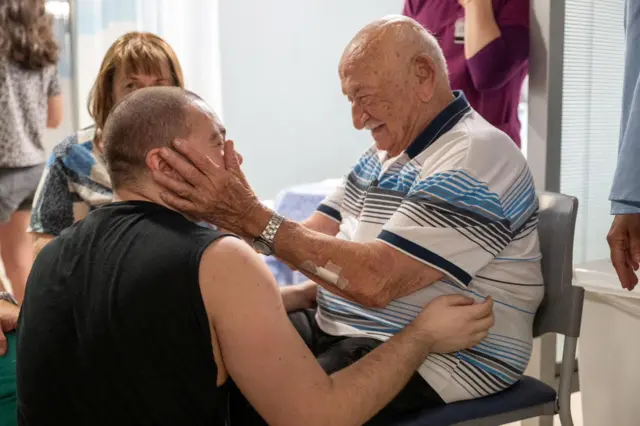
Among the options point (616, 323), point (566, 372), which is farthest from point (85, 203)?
point (616, 323)

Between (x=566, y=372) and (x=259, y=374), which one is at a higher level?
(x=259, y=374)

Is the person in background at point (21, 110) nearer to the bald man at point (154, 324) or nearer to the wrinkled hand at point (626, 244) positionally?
the bald man at point (154, 324)

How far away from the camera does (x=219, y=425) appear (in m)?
1.13

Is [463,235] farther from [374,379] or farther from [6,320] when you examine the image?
[6,320]

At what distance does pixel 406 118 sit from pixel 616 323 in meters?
0.84

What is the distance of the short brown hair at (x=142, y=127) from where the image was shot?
1.17 metres

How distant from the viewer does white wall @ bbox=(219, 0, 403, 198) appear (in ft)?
14.3

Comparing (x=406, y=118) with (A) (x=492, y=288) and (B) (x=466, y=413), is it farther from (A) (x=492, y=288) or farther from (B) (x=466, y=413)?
(B) (x=466, y=413)

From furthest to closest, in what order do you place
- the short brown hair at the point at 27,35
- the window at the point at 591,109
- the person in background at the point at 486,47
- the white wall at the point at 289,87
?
1. the white wall at the point at 289,87
2. the short brown hair at the point at 27,35
3. the window at the point at 591,109
4. the person in background at the point at 486,47

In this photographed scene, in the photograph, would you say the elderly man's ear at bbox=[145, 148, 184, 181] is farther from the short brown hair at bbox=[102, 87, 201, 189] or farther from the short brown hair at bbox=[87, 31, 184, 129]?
the short brown hair at bbox=[87, 31, 184, 129]

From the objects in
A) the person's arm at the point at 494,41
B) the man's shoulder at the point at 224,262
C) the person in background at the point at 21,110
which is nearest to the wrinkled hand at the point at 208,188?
the man's shoulder at the point at 224,262

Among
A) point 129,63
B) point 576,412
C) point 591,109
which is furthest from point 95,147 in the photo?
point 576,412

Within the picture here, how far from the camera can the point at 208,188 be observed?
1239 millimetres

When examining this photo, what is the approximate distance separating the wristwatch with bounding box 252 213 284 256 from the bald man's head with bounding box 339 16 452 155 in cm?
35
